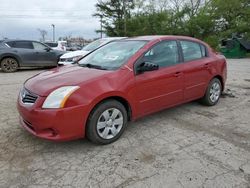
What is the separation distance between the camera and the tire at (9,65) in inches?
430

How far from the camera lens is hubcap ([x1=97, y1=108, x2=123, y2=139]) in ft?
11.3

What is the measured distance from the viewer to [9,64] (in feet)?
36.3

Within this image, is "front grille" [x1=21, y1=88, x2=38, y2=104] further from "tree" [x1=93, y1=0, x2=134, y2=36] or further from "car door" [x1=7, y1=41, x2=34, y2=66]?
"tree" [x1=93, y1=0, x2=134, y2=36]

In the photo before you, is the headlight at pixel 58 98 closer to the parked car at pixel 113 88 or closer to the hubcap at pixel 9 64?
the parked car at pixel 113 88

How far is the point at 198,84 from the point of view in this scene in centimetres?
491

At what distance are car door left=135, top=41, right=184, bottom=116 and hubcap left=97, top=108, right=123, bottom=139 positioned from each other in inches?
16.5

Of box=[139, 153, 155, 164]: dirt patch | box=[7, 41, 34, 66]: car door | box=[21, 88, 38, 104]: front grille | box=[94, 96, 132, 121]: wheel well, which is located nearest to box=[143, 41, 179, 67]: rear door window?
box=[94, 96, 132, 121]: wheel well

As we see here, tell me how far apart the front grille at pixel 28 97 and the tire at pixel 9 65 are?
27.3 feet

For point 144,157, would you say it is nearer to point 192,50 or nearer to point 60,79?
point 60,79

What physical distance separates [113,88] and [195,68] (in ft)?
6.57

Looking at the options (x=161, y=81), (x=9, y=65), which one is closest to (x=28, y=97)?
(x=161, y=81)

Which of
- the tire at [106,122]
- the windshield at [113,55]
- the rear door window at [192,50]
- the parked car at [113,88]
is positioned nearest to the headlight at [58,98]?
the parked car at [113,88]

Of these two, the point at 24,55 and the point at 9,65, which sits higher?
the point at 24,55

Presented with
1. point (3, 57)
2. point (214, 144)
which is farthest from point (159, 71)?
point (3, 57)
